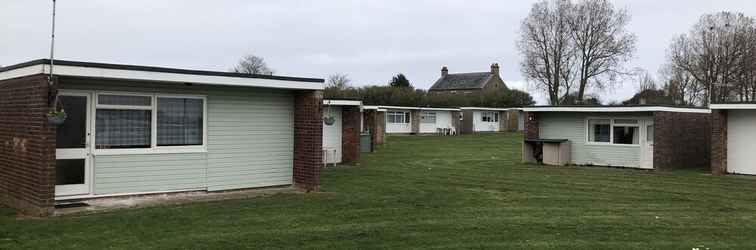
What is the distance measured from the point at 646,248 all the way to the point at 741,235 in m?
1.93

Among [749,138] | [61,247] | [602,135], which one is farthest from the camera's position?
[602,135]

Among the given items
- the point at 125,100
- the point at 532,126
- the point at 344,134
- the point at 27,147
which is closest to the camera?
the point at 27,147

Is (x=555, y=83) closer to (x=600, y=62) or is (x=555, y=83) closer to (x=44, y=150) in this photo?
(x=600, y=62)

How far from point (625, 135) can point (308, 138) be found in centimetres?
1219

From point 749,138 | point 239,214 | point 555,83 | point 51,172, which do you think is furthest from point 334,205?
point 555,83

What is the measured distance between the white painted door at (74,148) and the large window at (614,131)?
16.1 m

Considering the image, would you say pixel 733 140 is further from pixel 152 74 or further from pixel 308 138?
pixel 152 74

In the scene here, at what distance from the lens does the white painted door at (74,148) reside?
1040cm

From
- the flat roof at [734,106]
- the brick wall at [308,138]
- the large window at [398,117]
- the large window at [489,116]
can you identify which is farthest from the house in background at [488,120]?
the brick wall at [308,138]

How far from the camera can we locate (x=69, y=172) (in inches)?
415

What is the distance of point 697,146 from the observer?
2156 centimetres

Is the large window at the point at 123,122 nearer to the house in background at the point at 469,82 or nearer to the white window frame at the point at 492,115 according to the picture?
the white window frame at the point at 492,115

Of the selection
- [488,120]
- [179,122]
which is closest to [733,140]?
[179,122]

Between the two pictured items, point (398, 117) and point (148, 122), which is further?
point (398, 117)
